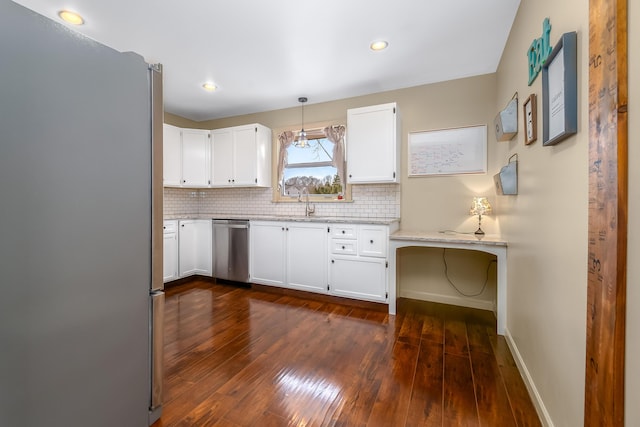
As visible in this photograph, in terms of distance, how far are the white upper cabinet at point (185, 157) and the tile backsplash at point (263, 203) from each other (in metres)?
0.39

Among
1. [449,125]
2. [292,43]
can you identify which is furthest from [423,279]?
[292,43]

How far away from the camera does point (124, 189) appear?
125 cm

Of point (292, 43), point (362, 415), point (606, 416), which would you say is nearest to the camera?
point (606, 416)

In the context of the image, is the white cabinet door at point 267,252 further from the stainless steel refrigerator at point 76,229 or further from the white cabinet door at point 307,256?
the stainless steel refrigerator at point 76,229

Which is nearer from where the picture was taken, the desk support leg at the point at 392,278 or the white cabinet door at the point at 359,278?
the desk support leg at the point at 392,278

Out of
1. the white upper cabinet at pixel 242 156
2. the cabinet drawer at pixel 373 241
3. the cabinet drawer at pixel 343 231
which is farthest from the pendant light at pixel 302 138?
the cabinet drawer at pixel 373 241

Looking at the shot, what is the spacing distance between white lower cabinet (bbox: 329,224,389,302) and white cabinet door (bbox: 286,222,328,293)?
118 mm

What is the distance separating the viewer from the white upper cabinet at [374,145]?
3244 mm

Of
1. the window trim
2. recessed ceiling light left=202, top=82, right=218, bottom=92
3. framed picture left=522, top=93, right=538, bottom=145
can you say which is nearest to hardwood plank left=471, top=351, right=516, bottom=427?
framed picture left=522, top=93, right=538, bottom=145

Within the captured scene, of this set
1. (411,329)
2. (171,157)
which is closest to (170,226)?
(171,157)

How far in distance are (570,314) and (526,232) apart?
2.67 ft

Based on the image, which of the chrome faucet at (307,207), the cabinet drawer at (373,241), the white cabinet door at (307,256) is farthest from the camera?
the chrome faucet at (307,207)

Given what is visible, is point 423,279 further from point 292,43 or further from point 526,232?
point 292,43

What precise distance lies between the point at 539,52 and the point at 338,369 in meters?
2.30
